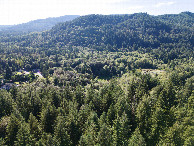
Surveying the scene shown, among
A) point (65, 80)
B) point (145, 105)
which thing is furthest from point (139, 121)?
point (65, 80)

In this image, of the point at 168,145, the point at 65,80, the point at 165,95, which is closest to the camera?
the point at 168,145

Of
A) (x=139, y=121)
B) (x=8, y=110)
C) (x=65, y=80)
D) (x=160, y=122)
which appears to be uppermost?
(x=160, y=122)

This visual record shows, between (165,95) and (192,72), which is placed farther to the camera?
(192,72)

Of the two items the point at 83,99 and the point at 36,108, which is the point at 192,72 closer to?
the point at 83,99


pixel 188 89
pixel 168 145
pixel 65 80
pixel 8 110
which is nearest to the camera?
pixel 168 145

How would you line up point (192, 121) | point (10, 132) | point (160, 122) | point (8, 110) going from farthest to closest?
point (8, 110) → point (10, 132) → point (160, 122) → point (192, 121)

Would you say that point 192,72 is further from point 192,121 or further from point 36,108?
point 36,108

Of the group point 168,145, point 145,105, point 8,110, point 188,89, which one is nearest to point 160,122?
point 145,105

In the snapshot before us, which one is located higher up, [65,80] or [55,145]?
[55,145]

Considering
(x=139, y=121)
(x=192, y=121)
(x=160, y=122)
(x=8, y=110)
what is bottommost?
(x=8, y=110)
